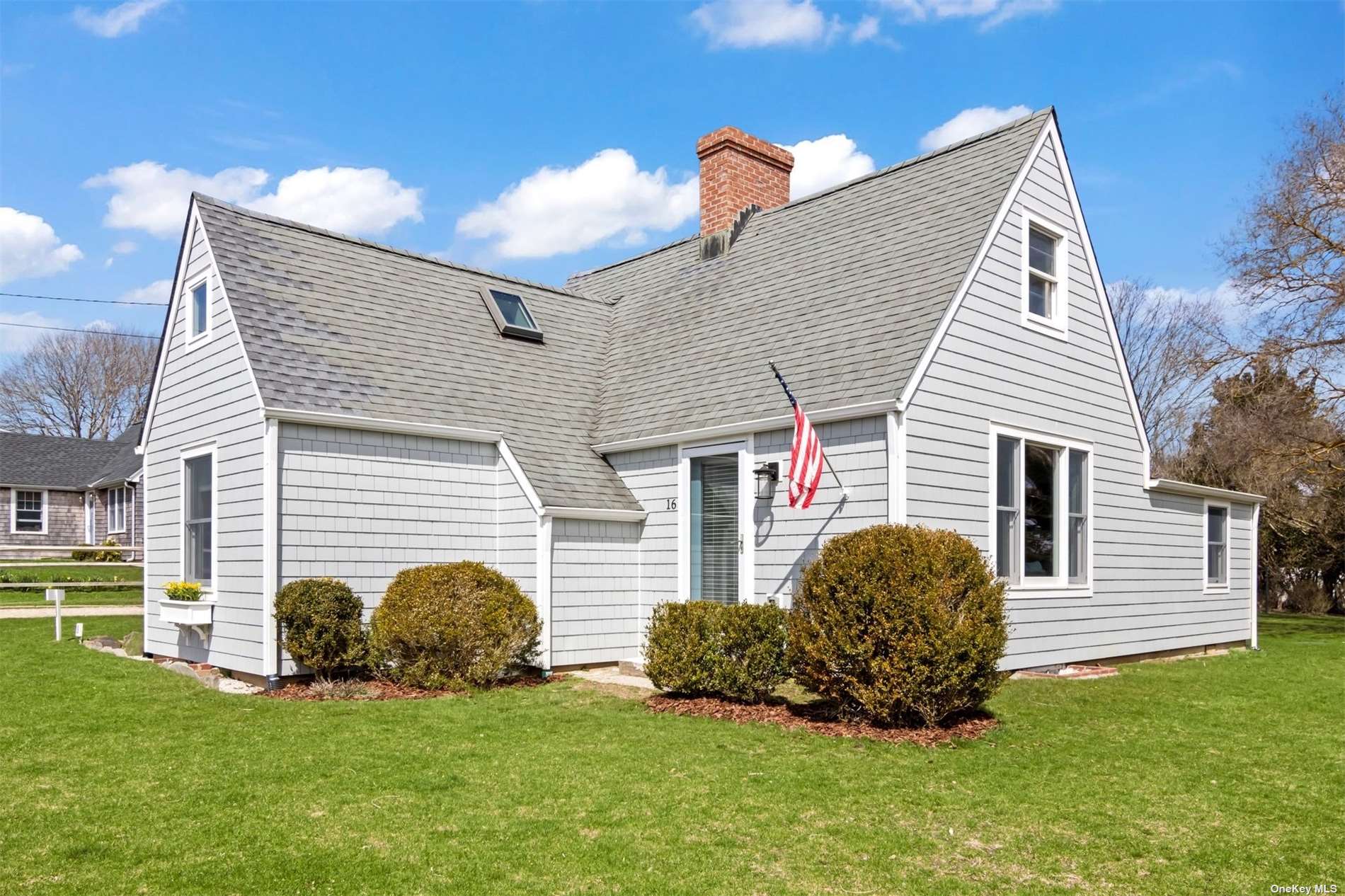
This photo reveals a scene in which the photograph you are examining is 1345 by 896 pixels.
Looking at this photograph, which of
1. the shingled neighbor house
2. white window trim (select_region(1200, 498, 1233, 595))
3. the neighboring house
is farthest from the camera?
the neighboring house

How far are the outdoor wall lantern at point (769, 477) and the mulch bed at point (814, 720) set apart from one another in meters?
2.65

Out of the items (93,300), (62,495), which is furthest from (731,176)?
(62,495)

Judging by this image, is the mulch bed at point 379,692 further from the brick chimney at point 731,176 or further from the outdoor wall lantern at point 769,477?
the brick chimney at point 731,176

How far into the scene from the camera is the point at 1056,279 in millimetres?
13055

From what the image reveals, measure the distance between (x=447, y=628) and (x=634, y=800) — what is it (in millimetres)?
4604

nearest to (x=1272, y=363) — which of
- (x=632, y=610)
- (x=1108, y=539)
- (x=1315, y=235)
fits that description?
(x=1315, y=235)

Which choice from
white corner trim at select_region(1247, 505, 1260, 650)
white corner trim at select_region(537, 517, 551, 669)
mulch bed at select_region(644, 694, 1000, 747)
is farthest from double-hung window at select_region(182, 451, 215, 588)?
white corner trim at select_region(1247, 505, 1260, 650)

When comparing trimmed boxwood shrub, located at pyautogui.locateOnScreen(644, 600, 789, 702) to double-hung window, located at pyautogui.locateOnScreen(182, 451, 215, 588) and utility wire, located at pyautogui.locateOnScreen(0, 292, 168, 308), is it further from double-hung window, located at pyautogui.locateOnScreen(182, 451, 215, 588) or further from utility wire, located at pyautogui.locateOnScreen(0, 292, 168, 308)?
utility wire, located at pyautogui.locateOnScreen(0, 292, 168, 308)

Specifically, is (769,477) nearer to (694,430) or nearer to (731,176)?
(694,430)

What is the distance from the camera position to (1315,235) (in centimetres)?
2070

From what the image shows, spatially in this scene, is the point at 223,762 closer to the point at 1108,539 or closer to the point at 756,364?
the point at 756,364

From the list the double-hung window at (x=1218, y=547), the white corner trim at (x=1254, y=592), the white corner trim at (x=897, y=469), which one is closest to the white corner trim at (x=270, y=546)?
the white corner trim at (x=897, y=469)

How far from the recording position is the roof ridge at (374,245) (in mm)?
13203

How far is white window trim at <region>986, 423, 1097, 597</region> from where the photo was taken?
11.5m
